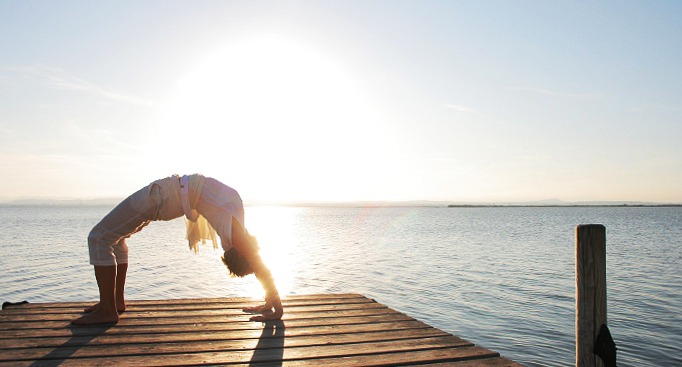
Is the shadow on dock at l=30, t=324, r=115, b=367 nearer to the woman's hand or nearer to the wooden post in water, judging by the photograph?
the woman's hand

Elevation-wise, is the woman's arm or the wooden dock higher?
the woman's arm

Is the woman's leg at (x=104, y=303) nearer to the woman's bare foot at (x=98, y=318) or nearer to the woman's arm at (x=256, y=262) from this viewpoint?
the woman's bare foot at (x=98, y=318)

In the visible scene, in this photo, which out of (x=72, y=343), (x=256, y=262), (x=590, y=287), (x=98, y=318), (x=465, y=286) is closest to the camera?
(x=590, y=287)

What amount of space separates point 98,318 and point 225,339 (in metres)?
1.61

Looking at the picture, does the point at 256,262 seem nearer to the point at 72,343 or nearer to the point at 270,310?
the point at 270,310

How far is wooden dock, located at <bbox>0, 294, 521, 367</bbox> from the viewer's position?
4.28 m

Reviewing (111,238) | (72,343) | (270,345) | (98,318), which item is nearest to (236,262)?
(270,345)

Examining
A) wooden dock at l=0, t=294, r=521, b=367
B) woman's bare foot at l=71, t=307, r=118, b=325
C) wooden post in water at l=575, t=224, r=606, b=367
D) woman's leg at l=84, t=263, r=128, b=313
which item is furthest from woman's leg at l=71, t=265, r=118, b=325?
wooden post in water at l=575, t=224, r=606, b=367

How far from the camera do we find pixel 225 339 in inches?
196

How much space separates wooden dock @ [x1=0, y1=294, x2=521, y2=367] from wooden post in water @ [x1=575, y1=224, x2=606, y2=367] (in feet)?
2.10

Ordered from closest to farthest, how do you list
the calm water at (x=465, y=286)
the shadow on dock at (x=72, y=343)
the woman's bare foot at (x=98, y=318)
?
the shadow on dock at (x=72, y=343) → the woman's bare foot at (x=98, y=318) → the calm water at (x=465, y=286)

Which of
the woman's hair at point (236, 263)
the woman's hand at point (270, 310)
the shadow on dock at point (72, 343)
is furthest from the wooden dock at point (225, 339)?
the woman's hair at point (236, 263)

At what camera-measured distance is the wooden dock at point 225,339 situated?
428cm

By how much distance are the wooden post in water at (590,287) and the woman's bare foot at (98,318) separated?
4694 millimetres
